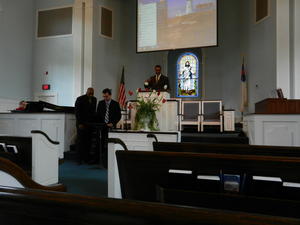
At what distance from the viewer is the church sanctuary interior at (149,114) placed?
0.85m

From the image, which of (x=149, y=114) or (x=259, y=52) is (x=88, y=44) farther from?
(x=149, y=114)

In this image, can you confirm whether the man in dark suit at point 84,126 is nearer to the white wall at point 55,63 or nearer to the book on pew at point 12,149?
the book on pew at point 12,149

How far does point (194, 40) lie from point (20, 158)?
5.76 m

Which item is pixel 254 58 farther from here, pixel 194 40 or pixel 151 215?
pixel 151 215

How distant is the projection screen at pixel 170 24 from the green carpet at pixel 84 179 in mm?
4232

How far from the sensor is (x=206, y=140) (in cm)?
575

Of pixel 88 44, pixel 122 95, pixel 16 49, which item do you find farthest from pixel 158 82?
pixel 16 49

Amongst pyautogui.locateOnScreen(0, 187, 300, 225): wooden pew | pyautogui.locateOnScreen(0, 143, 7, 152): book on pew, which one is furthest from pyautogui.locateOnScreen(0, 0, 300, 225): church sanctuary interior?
pyautogui.locateOnScreen(0, 143, 7, 152): book on pew

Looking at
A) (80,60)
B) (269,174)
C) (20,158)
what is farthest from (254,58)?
(269,174)

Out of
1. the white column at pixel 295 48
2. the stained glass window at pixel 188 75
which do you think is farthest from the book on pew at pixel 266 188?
the stained glass window at pixel 188 75

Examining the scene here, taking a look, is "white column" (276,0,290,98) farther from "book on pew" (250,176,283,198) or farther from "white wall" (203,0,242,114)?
"book on pew" (250,176,283,198)

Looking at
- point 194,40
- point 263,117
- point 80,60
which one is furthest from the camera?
point 80,60

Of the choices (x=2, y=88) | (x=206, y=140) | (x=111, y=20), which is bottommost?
(x=206, y=140)

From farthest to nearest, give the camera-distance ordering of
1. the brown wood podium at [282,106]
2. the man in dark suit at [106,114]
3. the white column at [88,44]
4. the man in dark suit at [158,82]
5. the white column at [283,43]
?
the white column at [88,44], the white column at [283,43], the man in dark suit at [158,82], the man in dark suit at [106,114], the brown wood podium at [282,106]
